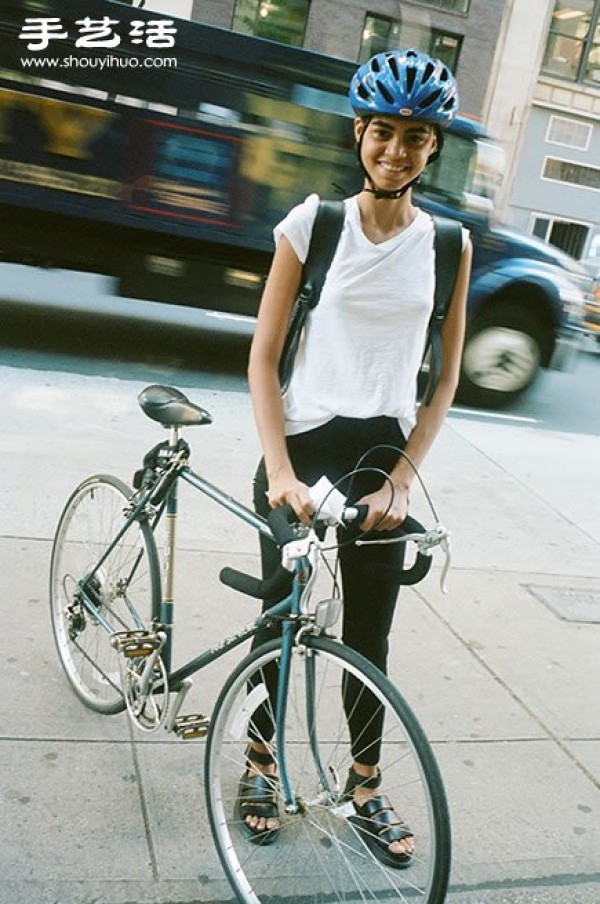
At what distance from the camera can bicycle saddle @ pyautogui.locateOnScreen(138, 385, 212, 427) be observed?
2711 mm

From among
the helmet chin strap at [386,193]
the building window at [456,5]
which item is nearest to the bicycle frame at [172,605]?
the helmet chin strap at [386,193]

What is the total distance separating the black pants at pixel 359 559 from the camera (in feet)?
8.17

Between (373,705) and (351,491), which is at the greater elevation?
(351,491)

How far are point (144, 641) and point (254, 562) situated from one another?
189cm

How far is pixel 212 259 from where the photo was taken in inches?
318

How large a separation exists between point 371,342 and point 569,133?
28034 millimetres

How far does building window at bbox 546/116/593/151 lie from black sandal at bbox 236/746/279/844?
27650 millimetres

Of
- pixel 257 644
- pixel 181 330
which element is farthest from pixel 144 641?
pixel 181 330

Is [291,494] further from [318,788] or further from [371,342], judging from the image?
[318,788]

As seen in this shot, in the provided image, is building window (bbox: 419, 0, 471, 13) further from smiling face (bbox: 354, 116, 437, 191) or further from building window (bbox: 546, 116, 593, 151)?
smiling face (bbox: 354, 116, 437, 191)

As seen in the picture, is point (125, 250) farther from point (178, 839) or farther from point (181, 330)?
point (178, 839)

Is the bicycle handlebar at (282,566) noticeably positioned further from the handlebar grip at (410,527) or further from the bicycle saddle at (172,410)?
the bicycle saddle at (172,410)

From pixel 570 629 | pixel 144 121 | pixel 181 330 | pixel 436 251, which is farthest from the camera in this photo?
pixel 181 330

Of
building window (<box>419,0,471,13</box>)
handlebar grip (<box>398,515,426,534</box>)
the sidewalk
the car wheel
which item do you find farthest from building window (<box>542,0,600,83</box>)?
handlebar grip (<box>398,515,426,534</box>)
